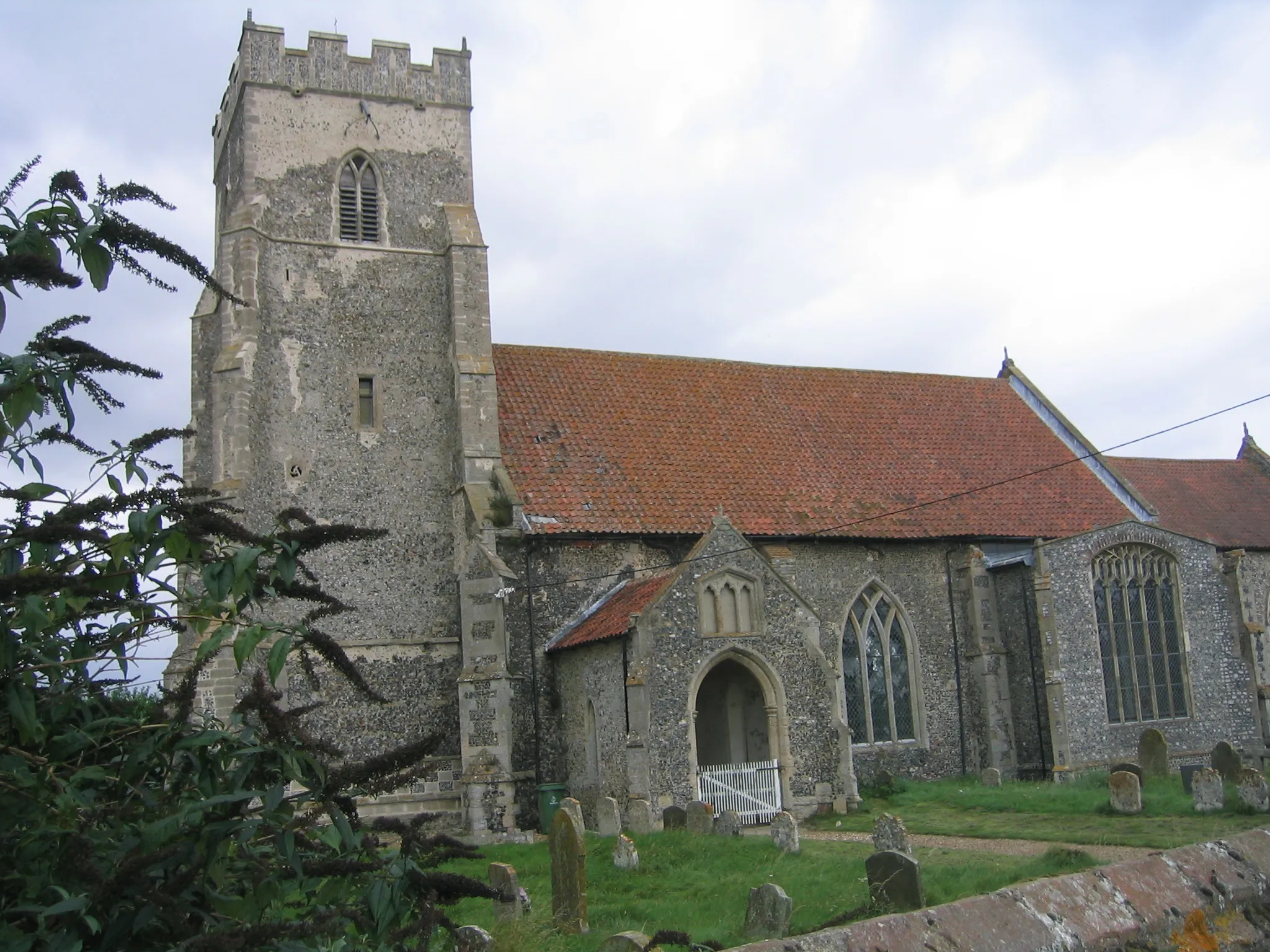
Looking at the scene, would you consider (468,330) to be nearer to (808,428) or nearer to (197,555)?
(808,428)

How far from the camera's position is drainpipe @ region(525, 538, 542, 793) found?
65.7ft

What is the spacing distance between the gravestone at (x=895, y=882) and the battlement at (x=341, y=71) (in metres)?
17.6

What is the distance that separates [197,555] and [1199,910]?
4.17 m

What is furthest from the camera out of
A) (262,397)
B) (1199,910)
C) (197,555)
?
(262,397)

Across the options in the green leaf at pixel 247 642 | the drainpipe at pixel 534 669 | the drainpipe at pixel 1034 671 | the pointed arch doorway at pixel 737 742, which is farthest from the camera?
the drainpipe at pixel 1034 671

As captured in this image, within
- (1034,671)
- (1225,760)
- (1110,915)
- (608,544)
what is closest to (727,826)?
(608,544)

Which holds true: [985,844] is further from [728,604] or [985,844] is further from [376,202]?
[376,202]

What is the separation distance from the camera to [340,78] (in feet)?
73.8

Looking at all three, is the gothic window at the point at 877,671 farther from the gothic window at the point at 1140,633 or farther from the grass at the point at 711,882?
the grass at the point at 711,882

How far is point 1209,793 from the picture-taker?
16.0 m

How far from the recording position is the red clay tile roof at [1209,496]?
2889cm

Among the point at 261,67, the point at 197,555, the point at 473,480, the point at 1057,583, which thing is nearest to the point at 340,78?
the point at 261,67

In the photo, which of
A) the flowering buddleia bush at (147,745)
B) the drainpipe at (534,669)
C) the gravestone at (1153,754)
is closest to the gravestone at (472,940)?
the flowering buddleia bush at (147,745)

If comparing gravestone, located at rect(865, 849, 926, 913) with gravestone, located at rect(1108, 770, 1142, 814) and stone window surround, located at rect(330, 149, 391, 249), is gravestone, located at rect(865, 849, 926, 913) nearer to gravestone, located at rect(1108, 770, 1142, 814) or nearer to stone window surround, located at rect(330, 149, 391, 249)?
gravestone, located at rect(1108, 770, 1142, 814)
